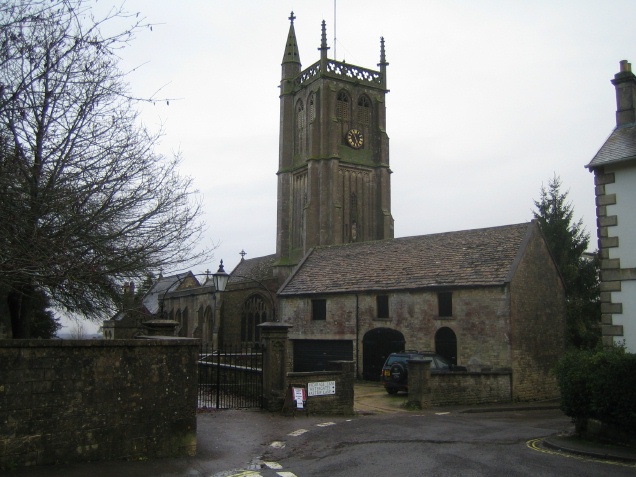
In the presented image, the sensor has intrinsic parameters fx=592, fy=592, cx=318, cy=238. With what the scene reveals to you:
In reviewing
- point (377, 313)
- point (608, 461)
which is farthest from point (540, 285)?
point (608, 461)

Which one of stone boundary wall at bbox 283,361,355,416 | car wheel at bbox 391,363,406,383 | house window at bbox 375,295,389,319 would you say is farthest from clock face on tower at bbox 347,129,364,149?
stone boundary wall at bbox 283,361,355,416

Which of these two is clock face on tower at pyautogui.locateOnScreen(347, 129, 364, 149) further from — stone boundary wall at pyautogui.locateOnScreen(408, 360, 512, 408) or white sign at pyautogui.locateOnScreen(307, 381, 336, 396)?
white sign at pyautogui.locateOnScreen(307, 381, 336, 396)

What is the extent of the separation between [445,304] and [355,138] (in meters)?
29.5

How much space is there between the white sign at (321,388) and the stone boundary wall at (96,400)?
654 centimetres

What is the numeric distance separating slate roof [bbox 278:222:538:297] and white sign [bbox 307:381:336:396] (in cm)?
1027

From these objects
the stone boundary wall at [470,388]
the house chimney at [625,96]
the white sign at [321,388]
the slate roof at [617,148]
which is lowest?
the stone boundary wall at [470,388]

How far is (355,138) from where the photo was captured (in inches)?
2096

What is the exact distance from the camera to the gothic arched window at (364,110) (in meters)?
54.5

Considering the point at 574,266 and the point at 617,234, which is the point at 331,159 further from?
the point at 617,234

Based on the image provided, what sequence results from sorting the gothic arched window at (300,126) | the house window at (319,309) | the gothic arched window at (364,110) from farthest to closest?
the gothic arched window at (300,126) < the gothic arched window at (364,110) < the house window at (319,309)

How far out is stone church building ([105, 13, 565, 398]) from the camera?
2500 cm

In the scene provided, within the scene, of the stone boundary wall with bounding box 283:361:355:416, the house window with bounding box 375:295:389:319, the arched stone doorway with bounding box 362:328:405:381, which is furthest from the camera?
the house window with bounding box 375:295:389:319

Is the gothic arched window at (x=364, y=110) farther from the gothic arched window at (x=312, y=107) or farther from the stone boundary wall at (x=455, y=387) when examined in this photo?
the stone boundary wall at (x=455, y=387)

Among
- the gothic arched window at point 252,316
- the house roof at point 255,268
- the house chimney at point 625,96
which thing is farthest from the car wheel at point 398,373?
the house roof at point 255,268
